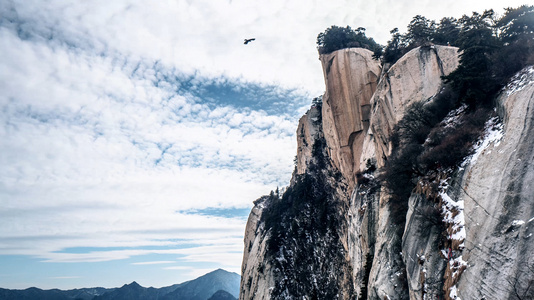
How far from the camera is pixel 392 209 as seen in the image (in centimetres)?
2148

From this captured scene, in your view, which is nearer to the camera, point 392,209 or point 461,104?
point 461,104

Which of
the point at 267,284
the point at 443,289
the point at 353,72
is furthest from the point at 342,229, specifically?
the point at 443,289

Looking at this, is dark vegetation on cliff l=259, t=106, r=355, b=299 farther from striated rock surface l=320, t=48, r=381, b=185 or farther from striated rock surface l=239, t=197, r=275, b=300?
striated rock surface l=320, t=48, r=381, b=185

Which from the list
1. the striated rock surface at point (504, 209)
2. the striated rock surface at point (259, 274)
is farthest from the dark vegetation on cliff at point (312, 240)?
the striated rock surface at point (504, 209)

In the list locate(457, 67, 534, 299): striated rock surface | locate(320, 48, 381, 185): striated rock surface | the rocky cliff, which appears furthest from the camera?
locate(320, 48, 381, 185): striated rock surface

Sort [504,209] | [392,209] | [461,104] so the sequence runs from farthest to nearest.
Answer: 1. [392,209]
2. [461,104]
3. [504,209]

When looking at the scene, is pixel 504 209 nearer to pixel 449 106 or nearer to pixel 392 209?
pixel 392 209

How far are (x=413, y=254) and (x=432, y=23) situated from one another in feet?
111

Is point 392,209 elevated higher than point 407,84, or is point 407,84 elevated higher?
point 407,84

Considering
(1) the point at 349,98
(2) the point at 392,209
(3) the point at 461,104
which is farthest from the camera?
(1) the point at 349,98

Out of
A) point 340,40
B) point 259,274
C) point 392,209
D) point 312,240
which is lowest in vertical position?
point 259,274

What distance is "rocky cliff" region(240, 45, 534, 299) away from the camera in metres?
11.5

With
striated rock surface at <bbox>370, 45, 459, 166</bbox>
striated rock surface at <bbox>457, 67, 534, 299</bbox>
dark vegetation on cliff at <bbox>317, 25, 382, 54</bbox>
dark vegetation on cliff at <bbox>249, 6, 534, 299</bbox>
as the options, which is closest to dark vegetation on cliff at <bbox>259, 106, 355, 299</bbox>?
dark vegetation on cliff at <bbox>249, 6, 534, 299</bbox>

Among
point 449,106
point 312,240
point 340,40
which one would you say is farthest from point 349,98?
point 312,240
